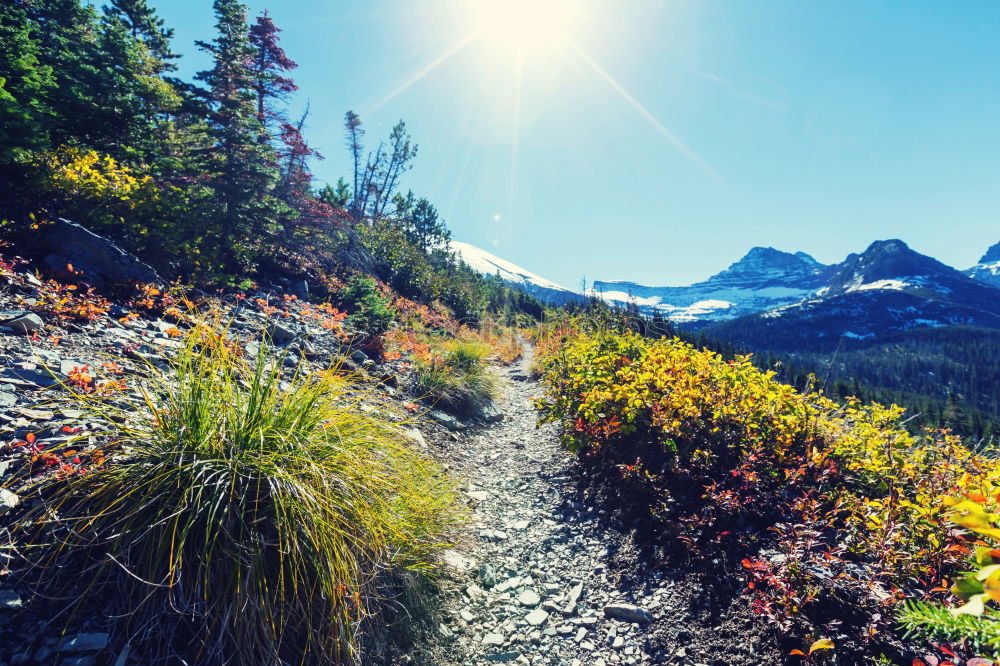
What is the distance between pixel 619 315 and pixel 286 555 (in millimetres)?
11274

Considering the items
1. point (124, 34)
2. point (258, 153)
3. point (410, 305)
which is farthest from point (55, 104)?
point (410, 305)

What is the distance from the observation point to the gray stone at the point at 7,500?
7.23 ft

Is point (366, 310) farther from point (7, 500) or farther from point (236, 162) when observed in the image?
point (7, 500)

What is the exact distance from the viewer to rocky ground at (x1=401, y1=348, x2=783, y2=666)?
2.96m

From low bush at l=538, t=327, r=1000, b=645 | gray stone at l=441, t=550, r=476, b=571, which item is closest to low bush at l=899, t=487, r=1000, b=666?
low bush at l=538, t=327, r=1000, b=645

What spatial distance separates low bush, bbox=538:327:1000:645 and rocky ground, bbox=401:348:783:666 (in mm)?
354

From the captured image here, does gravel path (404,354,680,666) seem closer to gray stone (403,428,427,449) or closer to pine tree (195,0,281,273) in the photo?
gray stone (403,428,427,449)

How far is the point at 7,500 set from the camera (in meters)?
2.23

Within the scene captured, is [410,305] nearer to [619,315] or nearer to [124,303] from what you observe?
[619,315]

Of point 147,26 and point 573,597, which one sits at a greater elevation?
point 147,26

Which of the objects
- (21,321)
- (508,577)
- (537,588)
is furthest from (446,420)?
(21,321)

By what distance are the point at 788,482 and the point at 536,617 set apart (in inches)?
104

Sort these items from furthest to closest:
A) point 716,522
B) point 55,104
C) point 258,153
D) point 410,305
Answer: point 410,305
point 258,153
point 55,104
point 716,522

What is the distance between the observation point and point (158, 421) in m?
2.71
